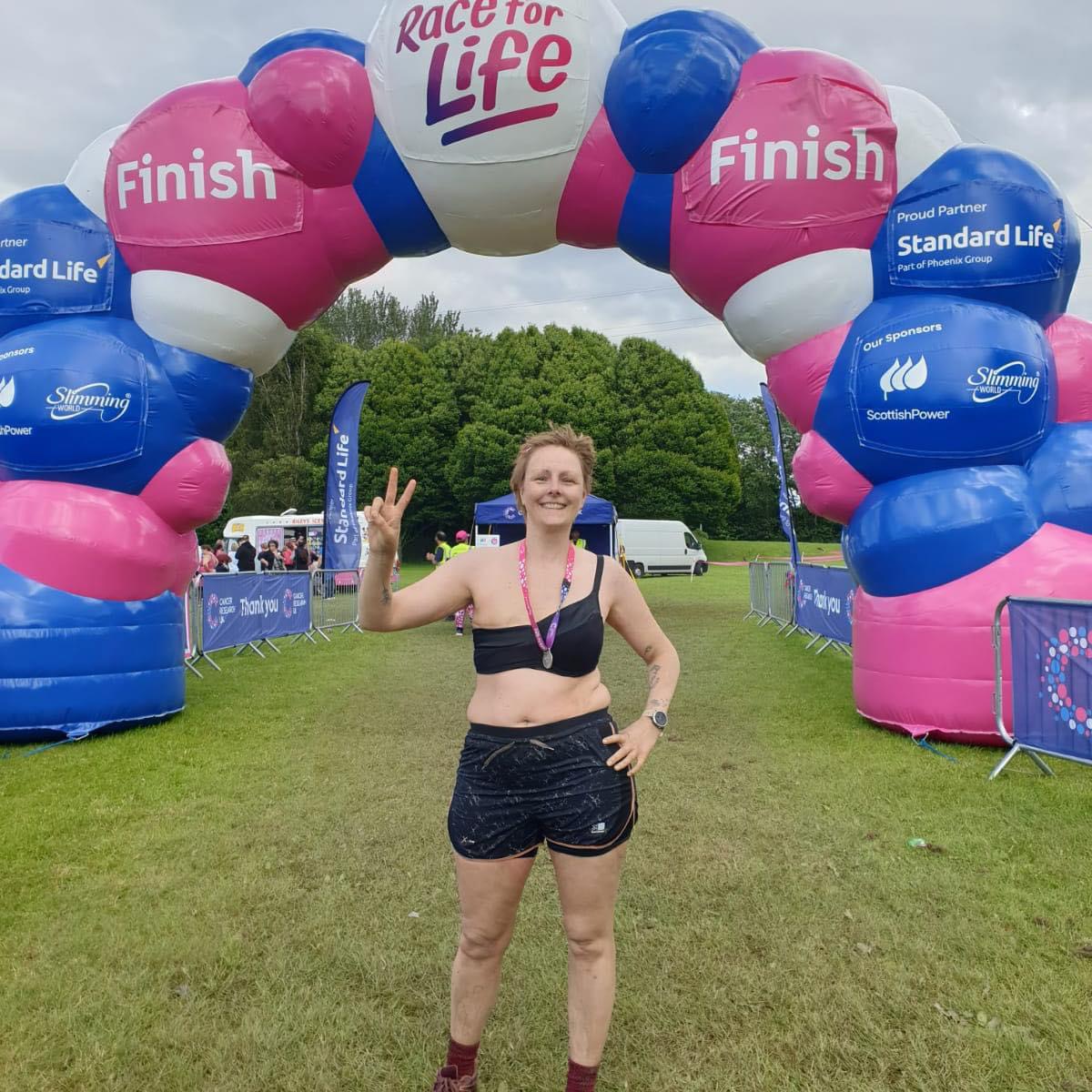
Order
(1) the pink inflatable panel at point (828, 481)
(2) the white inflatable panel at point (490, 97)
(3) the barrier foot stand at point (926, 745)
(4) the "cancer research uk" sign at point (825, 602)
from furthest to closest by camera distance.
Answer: (4) the "cancer research uk" sign at point (825, 602) < (1) the pink inflatable panel at point (828, 481) < (2) the white inflatable panel at point (490, 97) < (3) the barrier foot stand at point (926, 745)

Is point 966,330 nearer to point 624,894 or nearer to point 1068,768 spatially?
point 1068,768

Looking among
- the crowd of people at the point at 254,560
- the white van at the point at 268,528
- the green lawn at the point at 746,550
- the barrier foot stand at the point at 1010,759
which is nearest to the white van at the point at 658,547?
the green lawn at the point at 746,550

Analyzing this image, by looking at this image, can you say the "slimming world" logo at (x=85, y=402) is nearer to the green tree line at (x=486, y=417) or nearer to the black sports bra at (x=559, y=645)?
the black sports bra at (x=559, y=645)

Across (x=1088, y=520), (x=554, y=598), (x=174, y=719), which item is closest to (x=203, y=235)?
(x=174, y=719)

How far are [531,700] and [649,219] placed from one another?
5296 millimetres

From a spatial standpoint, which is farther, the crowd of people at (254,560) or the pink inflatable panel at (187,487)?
the crowd of people at (254,560)

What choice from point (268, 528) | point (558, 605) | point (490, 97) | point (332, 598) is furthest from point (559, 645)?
point (268, 528)

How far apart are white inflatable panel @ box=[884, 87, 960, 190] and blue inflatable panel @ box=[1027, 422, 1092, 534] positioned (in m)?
2.30

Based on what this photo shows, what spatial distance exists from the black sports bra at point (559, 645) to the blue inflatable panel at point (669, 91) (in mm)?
5037

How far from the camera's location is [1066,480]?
6.21 meters

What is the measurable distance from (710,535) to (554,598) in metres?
44.0

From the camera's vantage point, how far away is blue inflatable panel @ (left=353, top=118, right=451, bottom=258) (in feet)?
21.5

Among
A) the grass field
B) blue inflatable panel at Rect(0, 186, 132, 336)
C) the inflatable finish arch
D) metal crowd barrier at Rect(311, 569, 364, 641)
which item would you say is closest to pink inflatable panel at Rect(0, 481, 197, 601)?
the inflatable finish arch

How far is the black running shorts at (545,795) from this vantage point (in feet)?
7.64
